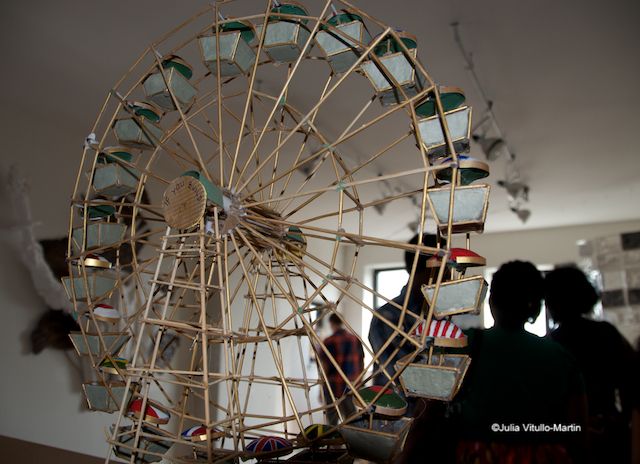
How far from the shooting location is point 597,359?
3.52ft

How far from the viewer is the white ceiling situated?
7.85 feet

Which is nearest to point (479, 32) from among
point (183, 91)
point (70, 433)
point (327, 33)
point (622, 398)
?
point (327, 33)

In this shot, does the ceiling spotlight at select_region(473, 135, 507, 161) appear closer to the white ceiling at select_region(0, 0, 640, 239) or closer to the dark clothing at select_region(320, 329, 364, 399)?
the white ceiling at select_region(0, 0, 640, 239)

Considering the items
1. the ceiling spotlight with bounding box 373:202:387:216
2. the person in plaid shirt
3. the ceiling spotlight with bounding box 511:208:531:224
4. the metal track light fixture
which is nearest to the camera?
the person in plaid shirt

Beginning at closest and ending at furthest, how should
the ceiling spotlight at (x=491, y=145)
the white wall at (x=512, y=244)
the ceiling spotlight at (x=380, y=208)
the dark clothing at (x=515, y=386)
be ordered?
the dark clothing at (x=515, y=386), the ceiling spotlight at (x=491, y=145), the white wall at (x=512, y=244), the ceiling spotlight at (x=380, y=208)

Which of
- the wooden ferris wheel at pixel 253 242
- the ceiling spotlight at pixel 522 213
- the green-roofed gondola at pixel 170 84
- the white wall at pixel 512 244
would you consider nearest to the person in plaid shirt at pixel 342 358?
the white wall at pixel 512 244

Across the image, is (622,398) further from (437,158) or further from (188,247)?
(188,247)

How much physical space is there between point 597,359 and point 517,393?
0.16 metres

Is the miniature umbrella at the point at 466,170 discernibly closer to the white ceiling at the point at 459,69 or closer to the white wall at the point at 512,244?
the white ceiling at the point at 459,69

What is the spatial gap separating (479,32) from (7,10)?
199 centimetres

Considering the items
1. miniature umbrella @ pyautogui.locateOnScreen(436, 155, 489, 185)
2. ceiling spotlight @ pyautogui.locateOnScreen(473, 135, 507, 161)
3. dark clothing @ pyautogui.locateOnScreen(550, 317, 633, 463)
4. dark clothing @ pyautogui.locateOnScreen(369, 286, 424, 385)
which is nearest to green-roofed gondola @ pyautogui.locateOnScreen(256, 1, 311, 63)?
miniature umbrella @ pyautogui.locateOnScreen(436, 155, 489, 185)

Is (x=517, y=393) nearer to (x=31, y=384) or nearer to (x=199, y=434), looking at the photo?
(x=199, y=434)

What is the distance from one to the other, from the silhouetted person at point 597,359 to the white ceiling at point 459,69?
5.09 feet

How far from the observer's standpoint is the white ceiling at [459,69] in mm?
2393
